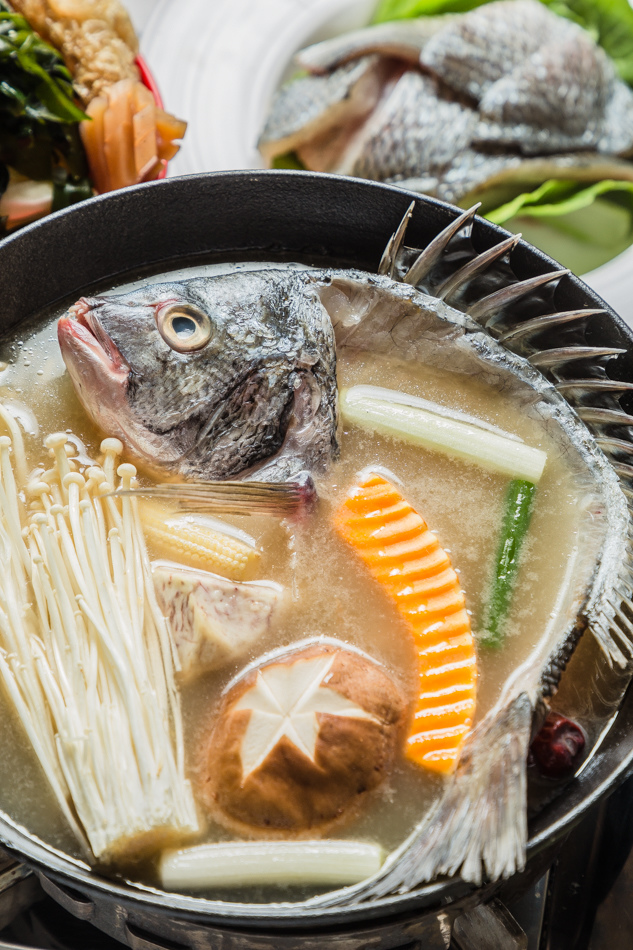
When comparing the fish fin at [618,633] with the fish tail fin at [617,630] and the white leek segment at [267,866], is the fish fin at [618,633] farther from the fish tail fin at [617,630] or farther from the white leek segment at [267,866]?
the white leek segment at [267,866]

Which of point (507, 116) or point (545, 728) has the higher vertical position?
point (507, 116)

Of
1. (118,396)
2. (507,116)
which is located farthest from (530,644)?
(507,116)

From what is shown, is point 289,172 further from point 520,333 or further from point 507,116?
point 507,116

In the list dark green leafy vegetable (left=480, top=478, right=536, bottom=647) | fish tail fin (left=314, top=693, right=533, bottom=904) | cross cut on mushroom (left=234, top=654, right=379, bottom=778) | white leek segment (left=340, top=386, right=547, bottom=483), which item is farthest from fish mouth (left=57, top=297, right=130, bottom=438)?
fish tail fin (left=314, top=693, right=533, bottom=904)

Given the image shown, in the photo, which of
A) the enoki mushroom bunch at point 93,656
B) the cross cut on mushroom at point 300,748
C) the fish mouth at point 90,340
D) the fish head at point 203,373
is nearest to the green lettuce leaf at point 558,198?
the fish head at point 203,373

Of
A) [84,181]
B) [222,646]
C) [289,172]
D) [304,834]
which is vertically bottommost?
[304,834]

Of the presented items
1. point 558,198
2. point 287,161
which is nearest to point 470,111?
point 558,198
